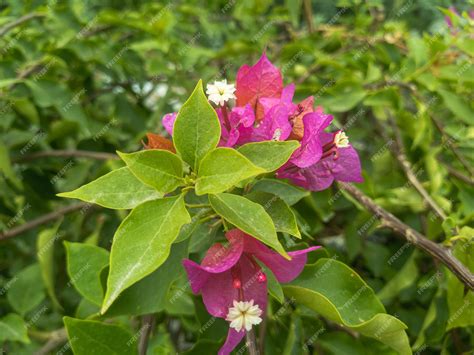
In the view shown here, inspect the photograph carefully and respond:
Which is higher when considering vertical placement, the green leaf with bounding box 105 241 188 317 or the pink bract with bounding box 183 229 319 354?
the pink bract with bounding box 183 229 319 354

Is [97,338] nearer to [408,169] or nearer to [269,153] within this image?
[269,153]

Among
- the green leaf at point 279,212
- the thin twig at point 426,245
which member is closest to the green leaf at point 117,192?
the green leaf at point 279,212

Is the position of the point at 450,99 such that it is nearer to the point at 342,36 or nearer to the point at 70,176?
the point at 342,36

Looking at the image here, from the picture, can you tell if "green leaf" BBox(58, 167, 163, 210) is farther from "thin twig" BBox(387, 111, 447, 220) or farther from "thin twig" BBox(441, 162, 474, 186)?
"thin twig" BBox(441, 162, 474, 186)

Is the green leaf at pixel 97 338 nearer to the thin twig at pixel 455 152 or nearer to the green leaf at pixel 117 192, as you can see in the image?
the green leaf at pixel 117 192

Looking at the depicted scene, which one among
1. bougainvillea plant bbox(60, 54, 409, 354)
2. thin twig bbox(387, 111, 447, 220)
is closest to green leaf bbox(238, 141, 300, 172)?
bougainvillea plant bbox(60, 54, 409, 354)

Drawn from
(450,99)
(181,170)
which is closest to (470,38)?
(450,99)

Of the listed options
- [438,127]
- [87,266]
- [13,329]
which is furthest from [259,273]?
[438,127]
